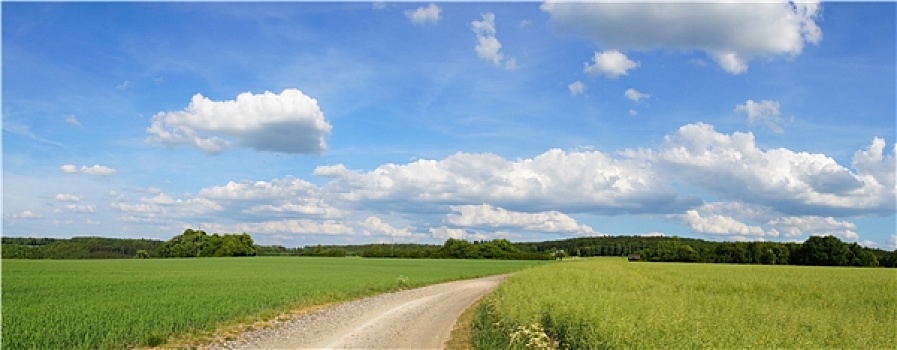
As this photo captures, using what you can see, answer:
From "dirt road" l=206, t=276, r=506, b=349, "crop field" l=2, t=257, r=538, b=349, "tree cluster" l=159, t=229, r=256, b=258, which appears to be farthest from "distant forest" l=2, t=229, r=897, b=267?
"dirt road" l=206, t=276, r=506, b=349

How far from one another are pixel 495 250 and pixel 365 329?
143 meters

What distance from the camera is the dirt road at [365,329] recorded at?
17.4 metres

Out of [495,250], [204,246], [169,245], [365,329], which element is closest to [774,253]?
[495,250]

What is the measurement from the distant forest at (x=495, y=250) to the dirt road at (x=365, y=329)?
96189 mm

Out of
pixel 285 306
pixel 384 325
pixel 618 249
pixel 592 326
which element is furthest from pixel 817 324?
pixel 618 249

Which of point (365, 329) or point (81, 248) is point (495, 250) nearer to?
point (81, 248)

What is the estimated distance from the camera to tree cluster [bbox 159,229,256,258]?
482 feet

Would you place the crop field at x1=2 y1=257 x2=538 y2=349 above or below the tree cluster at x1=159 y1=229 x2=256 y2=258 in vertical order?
below

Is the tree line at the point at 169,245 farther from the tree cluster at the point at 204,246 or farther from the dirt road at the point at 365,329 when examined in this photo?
the dirt road at the point at 365,329

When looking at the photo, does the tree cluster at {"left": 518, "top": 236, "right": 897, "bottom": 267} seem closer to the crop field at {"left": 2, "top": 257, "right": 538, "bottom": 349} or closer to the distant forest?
the distant forest

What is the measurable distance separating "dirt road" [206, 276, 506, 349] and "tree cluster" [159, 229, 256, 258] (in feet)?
415

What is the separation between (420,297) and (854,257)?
321 ft

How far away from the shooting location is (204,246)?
14850cm

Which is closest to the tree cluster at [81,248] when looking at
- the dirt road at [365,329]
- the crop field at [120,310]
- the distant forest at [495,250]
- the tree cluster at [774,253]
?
the distant forest at [495,250]
